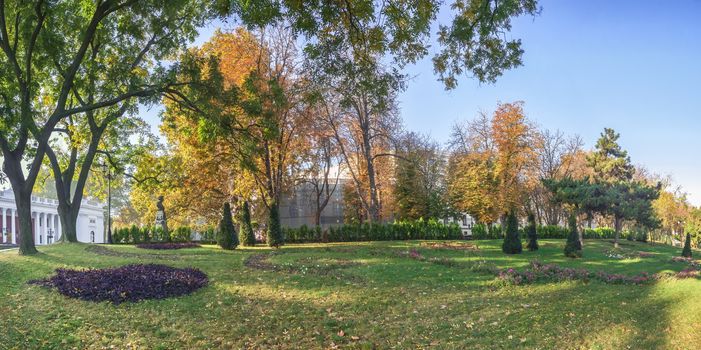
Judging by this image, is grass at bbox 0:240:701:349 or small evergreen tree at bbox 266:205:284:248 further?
small evergreen tree at bbox 266:205:284:248

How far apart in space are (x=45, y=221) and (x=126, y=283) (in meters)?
71.3

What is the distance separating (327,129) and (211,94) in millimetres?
18472

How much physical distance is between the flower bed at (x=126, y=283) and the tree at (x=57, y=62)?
6784 mm

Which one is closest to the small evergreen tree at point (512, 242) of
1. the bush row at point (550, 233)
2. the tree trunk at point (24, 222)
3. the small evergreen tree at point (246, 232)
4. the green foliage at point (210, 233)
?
the small evergreen tree at point (246, 232)

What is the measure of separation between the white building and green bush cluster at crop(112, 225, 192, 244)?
2766 cm

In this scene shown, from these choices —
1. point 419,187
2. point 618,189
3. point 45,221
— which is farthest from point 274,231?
point 45,221

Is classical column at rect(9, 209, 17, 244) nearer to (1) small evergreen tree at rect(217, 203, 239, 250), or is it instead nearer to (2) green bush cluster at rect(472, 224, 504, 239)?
(1) small evergreen tree at rect(217, 203, 239, 250)

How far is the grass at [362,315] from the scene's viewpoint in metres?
7.97

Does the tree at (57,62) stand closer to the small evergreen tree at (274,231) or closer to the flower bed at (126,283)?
the flower bed at (126,283)

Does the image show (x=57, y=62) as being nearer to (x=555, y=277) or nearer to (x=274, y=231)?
(x=274, y=231)

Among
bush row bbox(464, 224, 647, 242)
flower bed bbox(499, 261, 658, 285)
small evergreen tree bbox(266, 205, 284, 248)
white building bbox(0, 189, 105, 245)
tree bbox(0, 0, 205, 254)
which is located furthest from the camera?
white building bbox(0, 189, 105, 245)

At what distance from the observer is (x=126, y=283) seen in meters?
11.0

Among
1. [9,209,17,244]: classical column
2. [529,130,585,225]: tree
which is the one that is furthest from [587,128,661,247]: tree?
[9,209,17,244]: classical column

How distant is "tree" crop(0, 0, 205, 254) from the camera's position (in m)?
16.2
